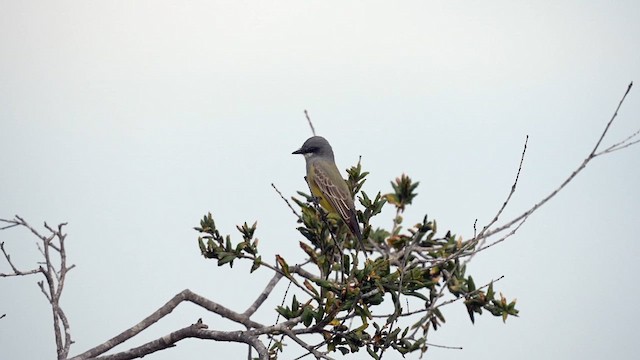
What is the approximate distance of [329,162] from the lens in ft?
36.6

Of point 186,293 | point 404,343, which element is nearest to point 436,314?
point 404,343

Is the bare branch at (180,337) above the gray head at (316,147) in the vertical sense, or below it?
below

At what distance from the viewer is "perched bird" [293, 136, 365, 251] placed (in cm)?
986

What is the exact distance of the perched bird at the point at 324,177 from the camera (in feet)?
32.3

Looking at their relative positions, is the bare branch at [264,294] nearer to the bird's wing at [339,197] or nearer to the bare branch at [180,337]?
the bare branch at [180,337]

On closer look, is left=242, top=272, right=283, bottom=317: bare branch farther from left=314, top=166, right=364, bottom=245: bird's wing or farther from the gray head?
the gray head

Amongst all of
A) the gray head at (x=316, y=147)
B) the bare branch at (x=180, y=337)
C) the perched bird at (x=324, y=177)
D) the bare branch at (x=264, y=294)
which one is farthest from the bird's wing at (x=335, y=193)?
the bare branch at (x=180, y=337)

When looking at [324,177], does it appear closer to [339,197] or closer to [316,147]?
[316,147]

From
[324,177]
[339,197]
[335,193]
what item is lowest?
[339,197]

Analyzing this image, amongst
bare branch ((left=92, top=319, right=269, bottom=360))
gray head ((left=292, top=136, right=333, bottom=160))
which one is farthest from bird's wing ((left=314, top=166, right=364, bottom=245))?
bare branch ((left=92, top=319, right=269, bottom=360))

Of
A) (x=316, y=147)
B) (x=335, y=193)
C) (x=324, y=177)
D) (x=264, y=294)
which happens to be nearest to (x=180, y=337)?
(x=264, y=294)

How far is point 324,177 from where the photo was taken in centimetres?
1073

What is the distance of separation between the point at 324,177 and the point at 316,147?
65 centimetres

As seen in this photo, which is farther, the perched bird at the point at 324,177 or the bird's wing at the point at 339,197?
the perched bird at the point at 324,177
